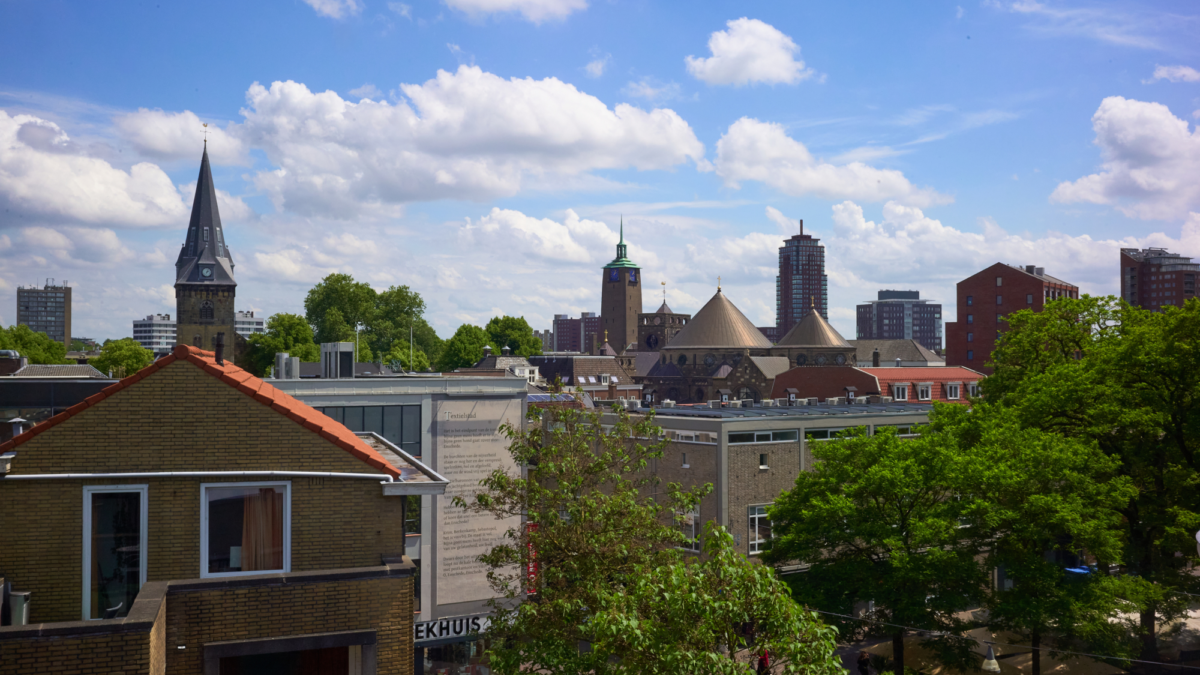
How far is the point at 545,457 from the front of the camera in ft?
53.2

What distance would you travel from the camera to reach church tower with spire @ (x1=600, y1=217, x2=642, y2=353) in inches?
6865

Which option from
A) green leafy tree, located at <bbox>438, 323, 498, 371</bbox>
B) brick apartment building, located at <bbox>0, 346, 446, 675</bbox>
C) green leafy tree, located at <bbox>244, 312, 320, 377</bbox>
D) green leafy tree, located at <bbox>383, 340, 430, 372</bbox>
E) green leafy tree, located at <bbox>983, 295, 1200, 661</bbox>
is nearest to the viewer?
brick apartment building, located at <bbox>0, 346, 446, 675</bbox>

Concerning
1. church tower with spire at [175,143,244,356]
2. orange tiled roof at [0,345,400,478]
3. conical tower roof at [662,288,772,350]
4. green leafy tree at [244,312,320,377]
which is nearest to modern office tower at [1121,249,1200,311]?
conical tower roof at [662,288,772,350]

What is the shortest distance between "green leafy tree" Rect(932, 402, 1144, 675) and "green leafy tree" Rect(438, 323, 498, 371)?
3754 inches

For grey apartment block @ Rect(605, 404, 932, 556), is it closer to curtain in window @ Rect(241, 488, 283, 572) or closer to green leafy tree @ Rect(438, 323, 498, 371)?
curtain in window @ Rect(241, 488, 283, 572)

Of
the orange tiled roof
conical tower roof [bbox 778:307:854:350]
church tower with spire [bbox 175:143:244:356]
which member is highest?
church tower with spire [bbox 175:143:244:356]

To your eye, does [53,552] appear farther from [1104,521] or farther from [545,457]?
[1104,521]

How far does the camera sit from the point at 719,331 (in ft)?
392

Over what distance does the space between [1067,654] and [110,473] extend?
25.3 meters

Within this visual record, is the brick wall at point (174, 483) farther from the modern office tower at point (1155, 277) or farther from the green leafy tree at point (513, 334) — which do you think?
the modern office tower at point (1155, 277)

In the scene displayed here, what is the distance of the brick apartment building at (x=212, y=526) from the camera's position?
11.0 metres

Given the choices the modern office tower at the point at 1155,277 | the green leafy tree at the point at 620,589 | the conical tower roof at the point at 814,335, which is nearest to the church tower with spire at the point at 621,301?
the conical tower roof at the point at 814,335

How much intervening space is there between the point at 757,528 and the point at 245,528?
27850 mm

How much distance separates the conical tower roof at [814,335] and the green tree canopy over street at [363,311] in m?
49.1
